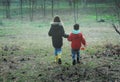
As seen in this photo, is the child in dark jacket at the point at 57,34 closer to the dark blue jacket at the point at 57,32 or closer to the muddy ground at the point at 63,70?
the dark blue jacket at the point at 57,32

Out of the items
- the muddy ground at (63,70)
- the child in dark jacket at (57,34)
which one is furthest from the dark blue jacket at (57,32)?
the muddy ground at (63,70)

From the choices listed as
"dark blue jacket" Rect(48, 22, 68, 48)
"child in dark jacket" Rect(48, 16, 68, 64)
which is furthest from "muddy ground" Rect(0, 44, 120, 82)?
"dark blue jacket" Rect(48, 22, 68, 48)

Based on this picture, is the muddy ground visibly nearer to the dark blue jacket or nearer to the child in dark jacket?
the child in dark jacket

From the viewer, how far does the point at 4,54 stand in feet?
46.7

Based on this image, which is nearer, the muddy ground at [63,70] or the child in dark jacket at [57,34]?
the muddy ground at [63,70]

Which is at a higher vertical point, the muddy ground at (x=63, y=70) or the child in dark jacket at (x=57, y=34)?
the child in dark jacket at (x=57, y=34)

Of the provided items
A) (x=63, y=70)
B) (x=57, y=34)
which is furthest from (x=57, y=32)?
(x=63, y=70)

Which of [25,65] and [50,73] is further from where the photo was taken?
[25,65]

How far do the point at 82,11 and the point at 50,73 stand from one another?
35441 mm

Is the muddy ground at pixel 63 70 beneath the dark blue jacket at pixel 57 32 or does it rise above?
beneath

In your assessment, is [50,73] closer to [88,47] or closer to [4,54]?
[4,54]

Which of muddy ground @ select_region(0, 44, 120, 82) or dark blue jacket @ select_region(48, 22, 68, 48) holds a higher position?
dark blue jacket @ select_region(48, 22, 68, 48)

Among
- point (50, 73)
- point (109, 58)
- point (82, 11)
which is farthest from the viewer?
point (82, 11)

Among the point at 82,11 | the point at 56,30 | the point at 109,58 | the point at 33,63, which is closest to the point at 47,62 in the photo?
the point at 33,63
